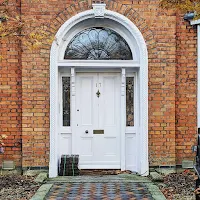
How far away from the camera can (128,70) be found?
9367 millimetres

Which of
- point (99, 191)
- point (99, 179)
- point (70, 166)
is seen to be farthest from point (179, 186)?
point (70, 166)

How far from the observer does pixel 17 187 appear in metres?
7.79

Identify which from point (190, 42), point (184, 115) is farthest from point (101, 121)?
point (190, 42)

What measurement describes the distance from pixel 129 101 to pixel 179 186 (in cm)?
248

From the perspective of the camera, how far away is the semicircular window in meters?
9.23

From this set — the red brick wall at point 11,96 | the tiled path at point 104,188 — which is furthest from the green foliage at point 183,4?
the red brick wall at point 11,96

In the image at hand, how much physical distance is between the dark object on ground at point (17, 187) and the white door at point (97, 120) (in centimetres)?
161

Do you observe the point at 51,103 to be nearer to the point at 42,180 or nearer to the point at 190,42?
the point at 42,180

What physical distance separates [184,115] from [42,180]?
3544 mm

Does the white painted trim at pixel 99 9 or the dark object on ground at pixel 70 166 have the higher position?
the white painted trim at pixel 99 9

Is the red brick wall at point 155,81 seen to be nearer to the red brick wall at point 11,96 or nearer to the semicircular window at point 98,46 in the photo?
the red brick wall at point 11,96

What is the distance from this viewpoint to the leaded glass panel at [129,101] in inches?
372

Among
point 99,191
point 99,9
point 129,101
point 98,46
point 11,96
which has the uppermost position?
point 99,9

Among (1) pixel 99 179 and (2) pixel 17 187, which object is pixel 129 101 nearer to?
(1) pixel 99 179
